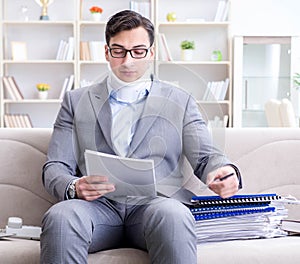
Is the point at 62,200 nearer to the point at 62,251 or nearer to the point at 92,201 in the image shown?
the point at 92,201

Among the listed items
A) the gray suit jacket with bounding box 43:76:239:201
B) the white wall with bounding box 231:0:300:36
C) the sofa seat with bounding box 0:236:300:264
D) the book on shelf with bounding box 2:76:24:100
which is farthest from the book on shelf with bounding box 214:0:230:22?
the sofa seat with bounding box 0:236:300:264

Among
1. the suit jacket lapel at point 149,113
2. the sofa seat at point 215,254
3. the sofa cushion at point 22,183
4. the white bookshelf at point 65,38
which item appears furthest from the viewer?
the white bookshelf at point 65,38

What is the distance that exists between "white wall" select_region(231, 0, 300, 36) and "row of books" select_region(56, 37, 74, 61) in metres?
1.66

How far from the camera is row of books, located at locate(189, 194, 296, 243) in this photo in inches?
78.4

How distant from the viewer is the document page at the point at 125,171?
6.07 feet

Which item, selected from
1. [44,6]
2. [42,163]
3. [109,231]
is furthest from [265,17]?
[109,231]

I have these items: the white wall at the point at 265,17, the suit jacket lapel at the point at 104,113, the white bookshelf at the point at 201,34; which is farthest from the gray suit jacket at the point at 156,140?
the white wall at the point at 265,17

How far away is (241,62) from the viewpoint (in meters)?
6.53

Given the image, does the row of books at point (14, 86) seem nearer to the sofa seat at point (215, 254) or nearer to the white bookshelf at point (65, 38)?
the white bookshelf at point (65, 38)

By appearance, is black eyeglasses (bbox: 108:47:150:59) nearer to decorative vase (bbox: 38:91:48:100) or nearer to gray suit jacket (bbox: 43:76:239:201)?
gray suit jacket (bbox: 43:76:239:201)

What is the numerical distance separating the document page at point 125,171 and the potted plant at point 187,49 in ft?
15.4

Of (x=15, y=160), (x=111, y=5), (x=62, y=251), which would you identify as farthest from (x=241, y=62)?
(x=62, y=251)

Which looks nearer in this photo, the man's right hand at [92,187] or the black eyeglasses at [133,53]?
the man's right hand at [92,187]

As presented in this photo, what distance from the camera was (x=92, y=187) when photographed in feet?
6.26
